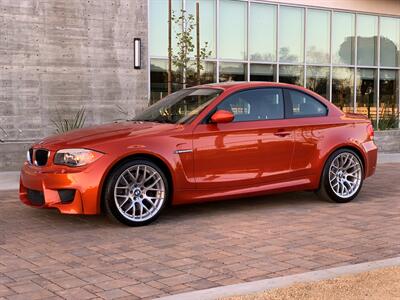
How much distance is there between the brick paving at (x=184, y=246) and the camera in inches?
184

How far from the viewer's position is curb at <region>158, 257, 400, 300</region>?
4.22 meters

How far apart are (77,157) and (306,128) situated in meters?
3.12

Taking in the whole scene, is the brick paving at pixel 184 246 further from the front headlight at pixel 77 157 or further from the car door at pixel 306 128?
the front headlight at pixel 77 157

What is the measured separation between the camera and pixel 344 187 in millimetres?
8195

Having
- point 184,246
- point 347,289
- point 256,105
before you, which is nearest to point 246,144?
point 256,105

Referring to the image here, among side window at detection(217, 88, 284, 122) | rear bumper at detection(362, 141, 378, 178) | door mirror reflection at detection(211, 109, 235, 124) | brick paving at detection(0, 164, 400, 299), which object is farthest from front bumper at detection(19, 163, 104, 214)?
rear bumper at detection(362, 141, 378, 178)

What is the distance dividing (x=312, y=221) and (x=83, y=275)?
320 cm

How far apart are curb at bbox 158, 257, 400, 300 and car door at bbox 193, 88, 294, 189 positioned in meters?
2.47

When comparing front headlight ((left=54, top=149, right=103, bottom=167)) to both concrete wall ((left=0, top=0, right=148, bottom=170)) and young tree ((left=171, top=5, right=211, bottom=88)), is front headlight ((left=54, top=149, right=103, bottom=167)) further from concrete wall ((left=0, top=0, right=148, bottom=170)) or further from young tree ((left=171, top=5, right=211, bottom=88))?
concrete wall ((left=0, top=0, right=148, bottom=170))

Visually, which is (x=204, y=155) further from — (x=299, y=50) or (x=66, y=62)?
(x=299, y=50)

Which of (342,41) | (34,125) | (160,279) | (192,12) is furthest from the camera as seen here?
(342,41)

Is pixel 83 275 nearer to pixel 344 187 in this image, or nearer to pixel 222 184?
pixel 222 184

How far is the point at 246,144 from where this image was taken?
23.8ft

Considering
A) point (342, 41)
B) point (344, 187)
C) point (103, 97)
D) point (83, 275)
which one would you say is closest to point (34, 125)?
point (103, 97)
